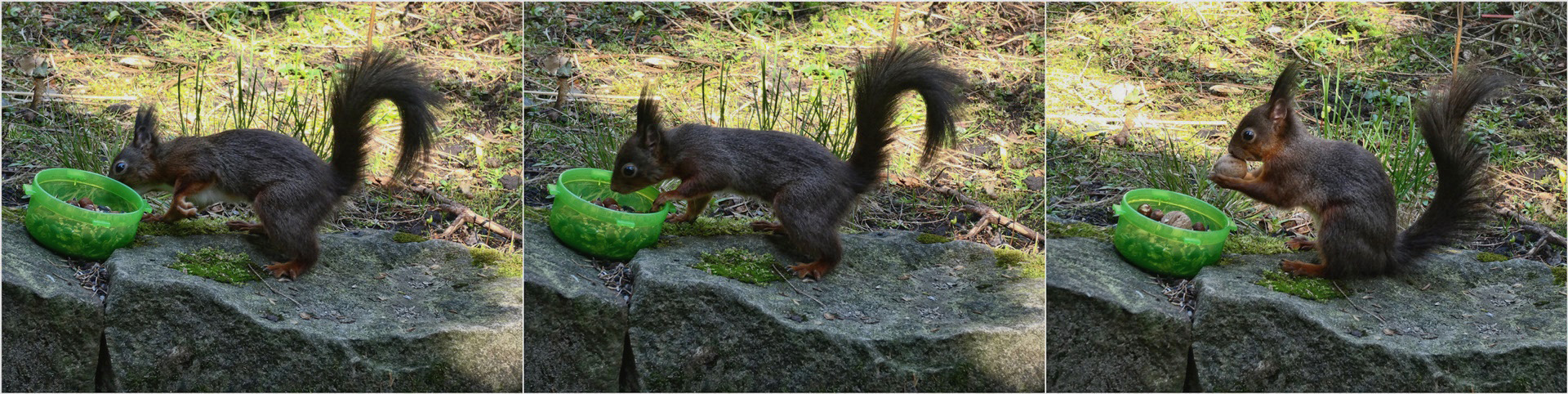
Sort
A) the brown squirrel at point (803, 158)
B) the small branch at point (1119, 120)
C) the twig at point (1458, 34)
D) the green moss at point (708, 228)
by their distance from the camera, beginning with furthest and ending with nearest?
the twig at point (1458, 34) < the small branch at point (1119, 120) < the green moss at point (708, 228) < the brown squirrel at point (803, 158)

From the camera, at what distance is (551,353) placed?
3.42 metres

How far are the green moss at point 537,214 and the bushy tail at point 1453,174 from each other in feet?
9.20

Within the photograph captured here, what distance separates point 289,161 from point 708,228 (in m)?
1.40

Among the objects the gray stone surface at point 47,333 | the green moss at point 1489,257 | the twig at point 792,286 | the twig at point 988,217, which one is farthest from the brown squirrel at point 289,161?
the green moss at point 1489,257

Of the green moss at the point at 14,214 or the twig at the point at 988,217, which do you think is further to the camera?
the twig at the point at 988,217

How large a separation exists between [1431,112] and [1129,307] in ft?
4.15

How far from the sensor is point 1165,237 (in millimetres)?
3543

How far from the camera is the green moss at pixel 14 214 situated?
3672 mm

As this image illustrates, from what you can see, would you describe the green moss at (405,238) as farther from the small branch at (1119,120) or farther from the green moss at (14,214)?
the small branch at (1119,120)

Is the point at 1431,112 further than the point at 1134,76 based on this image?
No

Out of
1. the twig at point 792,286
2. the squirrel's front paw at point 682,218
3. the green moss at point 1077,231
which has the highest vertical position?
the green moss at point 1077,231

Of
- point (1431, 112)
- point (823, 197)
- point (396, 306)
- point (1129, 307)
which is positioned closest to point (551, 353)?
point (396, 306)

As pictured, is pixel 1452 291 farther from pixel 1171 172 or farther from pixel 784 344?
pixel 784 344

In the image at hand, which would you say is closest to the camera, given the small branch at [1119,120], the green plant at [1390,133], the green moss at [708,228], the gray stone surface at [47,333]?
the gray stone surface at [47,333]
